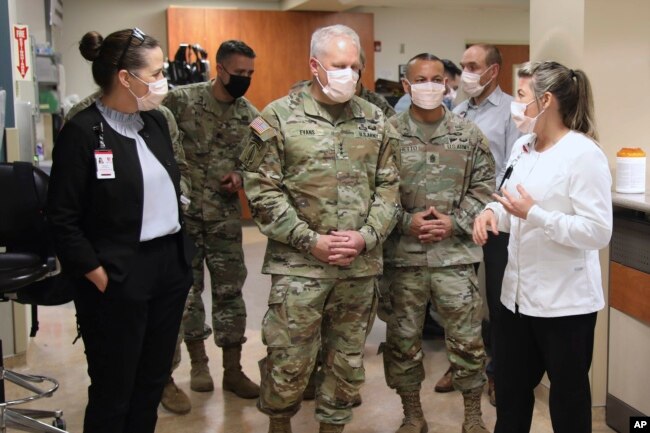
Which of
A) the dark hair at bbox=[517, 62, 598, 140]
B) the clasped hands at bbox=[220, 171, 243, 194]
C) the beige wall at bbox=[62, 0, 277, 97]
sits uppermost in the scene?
the beige wall at bbox=[62, 0, 277, 97]

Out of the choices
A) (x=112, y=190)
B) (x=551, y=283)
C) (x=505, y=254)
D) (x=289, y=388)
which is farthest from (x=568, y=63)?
(x=112, y=190)

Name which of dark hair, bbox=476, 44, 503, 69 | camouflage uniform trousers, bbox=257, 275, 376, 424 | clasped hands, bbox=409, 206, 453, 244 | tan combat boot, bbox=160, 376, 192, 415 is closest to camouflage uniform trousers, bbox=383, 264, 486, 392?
clasped hands, bbox=409, 206, 453, 244

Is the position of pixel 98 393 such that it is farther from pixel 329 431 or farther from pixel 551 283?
pixel 551 283

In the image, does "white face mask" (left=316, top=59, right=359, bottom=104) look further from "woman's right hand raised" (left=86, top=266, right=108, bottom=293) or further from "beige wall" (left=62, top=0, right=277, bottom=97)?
"beige wall" (left=62, top=0, right=277, bottom=97)

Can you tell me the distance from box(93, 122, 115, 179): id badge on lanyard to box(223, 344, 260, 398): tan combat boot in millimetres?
1546

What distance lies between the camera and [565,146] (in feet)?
7.54

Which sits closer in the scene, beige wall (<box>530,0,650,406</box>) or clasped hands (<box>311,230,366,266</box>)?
clasped hands (<box>311,230,366,266</box>)

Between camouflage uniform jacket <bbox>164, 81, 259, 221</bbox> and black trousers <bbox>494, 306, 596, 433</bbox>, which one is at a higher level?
camouflage uniform jacket <bbox>164, 81, 259, 221</bbox>

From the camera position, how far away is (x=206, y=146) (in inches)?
137

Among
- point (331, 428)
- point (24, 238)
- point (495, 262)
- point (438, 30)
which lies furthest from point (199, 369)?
point (438, 30)

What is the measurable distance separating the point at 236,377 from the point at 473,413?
117cm

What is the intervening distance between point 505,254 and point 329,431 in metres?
1.16

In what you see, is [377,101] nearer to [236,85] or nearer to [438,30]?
[236,85]

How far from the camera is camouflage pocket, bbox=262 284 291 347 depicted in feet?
8.75
